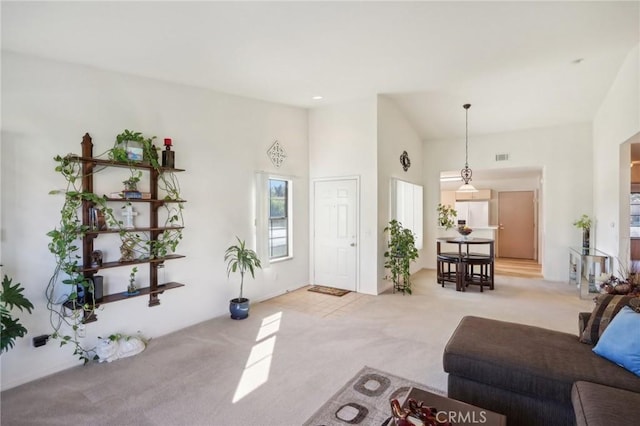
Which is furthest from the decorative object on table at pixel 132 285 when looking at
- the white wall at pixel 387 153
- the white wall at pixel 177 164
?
the white wall at pixel 387 153

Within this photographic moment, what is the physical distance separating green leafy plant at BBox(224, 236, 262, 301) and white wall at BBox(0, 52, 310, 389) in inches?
4.6

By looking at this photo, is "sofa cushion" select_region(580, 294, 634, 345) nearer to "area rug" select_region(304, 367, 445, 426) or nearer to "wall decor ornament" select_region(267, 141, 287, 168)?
"area rug" select_region(304, 367, 445, 426)

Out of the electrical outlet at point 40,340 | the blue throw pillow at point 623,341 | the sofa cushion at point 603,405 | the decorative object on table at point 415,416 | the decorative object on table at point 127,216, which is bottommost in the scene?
the electrical outlet at point 40,340

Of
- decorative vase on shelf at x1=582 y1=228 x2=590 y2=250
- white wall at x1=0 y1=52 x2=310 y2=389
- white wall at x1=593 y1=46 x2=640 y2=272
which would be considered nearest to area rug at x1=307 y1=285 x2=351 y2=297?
white wall at x1=0 y1=52 x2=310 y2=389

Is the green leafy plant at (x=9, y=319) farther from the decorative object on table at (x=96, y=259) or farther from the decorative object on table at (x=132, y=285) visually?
the decorative object on table at (x=132, y=285)

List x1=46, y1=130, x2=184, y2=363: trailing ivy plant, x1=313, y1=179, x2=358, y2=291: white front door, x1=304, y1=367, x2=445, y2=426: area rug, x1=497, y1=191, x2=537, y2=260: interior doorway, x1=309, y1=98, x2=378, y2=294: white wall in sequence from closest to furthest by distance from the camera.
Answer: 1. x1=304, y1=367, x2=445, y2=426: area rug
2. x1=46, y1=130, x2=184, y2=363: trailing ivy plant
3. x1=309, y1=98, x2=378, y2=294: white wall
4. x1=313, y1=179, x2=358, y2=291: white front door
5. x1=497, y1=191, x2=537, y2=260: interior doorway

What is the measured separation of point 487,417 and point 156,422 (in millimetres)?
2075

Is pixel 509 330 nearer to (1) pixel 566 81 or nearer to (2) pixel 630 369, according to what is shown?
(2) pixel 630 369

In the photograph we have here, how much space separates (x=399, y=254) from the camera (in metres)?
5.32

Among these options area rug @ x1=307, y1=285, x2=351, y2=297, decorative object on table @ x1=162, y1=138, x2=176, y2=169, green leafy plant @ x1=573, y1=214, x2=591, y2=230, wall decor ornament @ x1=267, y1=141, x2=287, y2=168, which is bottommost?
area rug @ x1=307, y1=285, x2=351, y2=297

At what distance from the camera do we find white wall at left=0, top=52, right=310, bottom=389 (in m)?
2.82

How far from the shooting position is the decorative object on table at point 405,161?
6.27 m

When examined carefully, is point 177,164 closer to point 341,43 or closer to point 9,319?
point 9,319

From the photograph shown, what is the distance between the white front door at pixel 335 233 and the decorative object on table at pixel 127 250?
306 centimetres
